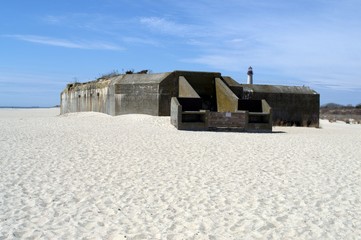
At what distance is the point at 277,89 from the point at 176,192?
18678 millimetres

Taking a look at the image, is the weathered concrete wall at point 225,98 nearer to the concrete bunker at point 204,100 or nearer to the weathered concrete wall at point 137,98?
the concrete bunker at point 204,100

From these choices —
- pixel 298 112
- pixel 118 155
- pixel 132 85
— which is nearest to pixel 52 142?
pixel 118 155

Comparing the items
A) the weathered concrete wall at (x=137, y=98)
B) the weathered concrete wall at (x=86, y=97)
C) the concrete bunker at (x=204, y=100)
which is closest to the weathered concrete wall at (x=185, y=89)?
the concrete bunker at (x=204, y=100)

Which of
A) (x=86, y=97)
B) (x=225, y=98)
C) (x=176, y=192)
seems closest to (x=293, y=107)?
(x=225, y=98)

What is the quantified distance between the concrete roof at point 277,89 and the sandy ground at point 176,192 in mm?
11763

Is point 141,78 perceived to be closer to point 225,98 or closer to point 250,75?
point 225,98

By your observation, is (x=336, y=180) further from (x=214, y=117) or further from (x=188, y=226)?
(x=214, y=117)

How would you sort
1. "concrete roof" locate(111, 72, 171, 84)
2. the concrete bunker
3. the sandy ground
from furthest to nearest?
"concrete roof" locate(111, 72, 171, 84) → the concrete bunker → the sandy ground

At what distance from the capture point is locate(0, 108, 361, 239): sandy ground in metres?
4.72

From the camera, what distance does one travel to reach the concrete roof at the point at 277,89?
23.4 meters

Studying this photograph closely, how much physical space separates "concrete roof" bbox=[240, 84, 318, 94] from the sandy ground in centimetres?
1176

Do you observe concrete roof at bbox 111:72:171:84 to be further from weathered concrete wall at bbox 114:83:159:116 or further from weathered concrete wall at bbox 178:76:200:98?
weathered concrete wall at bbox 178:76:200:98

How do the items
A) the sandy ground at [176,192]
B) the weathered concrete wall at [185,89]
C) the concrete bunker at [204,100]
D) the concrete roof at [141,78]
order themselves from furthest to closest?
the concrete roof at [141,78]
the weathered concrete wall at [185,89]
the concrete bunker at [204,100]
the sandy ground at [176,192]

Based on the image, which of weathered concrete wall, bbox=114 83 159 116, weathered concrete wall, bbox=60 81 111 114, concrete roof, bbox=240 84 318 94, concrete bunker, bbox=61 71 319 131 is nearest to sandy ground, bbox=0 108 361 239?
concrete bunker, bbox=61 71 319 131
